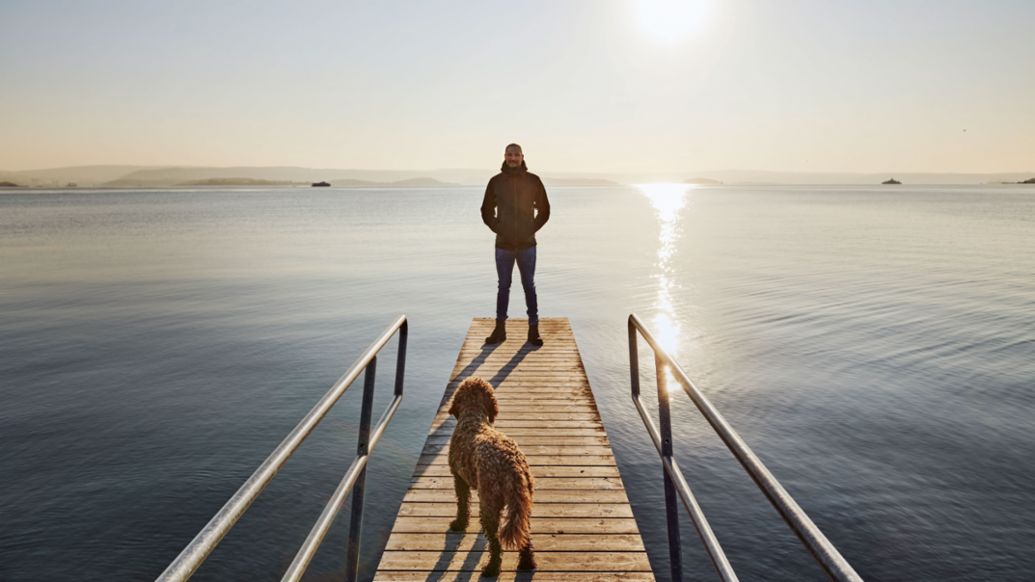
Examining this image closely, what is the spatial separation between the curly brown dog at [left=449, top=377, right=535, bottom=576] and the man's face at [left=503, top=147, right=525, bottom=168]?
488 centimetres

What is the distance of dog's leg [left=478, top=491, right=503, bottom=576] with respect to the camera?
3725 mm

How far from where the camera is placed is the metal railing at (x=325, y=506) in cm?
164

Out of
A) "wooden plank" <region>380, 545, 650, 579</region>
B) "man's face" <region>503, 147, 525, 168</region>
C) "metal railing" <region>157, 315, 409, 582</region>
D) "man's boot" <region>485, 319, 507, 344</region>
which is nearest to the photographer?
"metal railing" <region>157, 315, 409, 582</region>

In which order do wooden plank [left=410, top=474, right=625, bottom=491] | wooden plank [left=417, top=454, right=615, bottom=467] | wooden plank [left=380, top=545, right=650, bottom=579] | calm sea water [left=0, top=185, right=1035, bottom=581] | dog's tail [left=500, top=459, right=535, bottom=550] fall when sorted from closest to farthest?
dog's tail [left=500, top=459, right=535, bottom=550] < wooden plank [left=380, top=545, right=650, bottom=579] < wooden plank [left=410, top=474, right=625, bottom=491] < wooden plank [left=417, top=454, right=615, bottom=467] < calm sea water [left=0, top=185, right=1035, bottom=581]

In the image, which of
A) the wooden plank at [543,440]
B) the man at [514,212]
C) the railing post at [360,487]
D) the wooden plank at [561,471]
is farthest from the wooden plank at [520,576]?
the man at [514,212]

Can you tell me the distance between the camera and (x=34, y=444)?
31.1 ft

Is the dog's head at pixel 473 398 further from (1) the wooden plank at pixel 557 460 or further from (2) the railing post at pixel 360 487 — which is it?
(1) the wooden plank at pixel 557 460

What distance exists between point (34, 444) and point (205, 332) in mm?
7073

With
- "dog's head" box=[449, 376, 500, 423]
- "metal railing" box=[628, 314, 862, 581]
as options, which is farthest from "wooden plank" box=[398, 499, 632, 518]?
"dog's head" box=[449, 376, 500, 423]

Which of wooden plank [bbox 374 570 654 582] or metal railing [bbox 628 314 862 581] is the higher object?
metal railing [bbox 628 314 862 581]

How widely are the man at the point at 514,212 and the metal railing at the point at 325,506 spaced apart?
2.83 metres

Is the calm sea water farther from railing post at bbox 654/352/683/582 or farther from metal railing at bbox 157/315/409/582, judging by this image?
metal railing at bbox 157/315/409/582

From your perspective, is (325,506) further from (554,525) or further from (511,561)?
(554,525)

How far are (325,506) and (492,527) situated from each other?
1222mm
